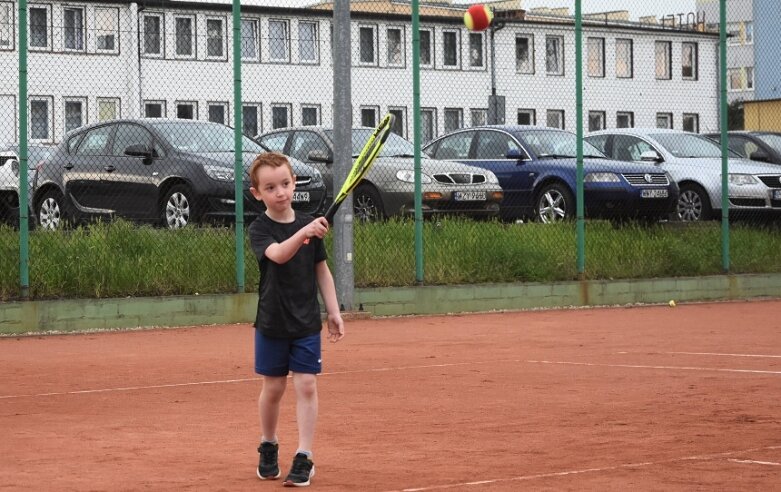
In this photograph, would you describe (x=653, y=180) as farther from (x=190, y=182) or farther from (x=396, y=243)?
(x=190, y=182)

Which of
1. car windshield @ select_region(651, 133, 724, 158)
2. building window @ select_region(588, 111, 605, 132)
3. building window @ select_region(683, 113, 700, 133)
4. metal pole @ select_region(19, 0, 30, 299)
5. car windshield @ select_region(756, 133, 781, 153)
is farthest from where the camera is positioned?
building window @ select_region(588, 111, 605, 132)

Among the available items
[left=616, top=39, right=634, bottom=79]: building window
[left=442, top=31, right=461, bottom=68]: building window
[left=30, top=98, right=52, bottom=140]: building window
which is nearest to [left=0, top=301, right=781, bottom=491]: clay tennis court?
[left=30, top=98, right=52, bottom=140]: building window

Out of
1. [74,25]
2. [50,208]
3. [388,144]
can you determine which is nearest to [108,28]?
[74,25]

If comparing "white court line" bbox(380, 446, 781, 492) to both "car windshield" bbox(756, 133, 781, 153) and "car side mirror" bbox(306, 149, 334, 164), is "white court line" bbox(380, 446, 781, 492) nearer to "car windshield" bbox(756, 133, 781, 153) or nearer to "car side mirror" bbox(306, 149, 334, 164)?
"car side mirror" bbox(306, 149, 334, 164)

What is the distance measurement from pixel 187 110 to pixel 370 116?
12.5 feet

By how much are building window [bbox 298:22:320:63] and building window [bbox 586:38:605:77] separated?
206 inches

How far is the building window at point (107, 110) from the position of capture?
65.1 feet

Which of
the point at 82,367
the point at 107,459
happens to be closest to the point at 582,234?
the point at 82,367

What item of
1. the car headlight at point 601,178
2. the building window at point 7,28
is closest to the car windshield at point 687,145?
the car headlight at point 601,178

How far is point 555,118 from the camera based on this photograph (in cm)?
2427

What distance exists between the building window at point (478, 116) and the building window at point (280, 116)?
8.93ft

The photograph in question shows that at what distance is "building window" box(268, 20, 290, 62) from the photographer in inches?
883

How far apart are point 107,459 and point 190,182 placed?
10.0 m

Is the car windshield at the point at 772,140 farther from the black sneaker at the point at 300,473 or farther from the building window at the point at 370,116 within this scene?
the black sneaker at the point at 300,473
